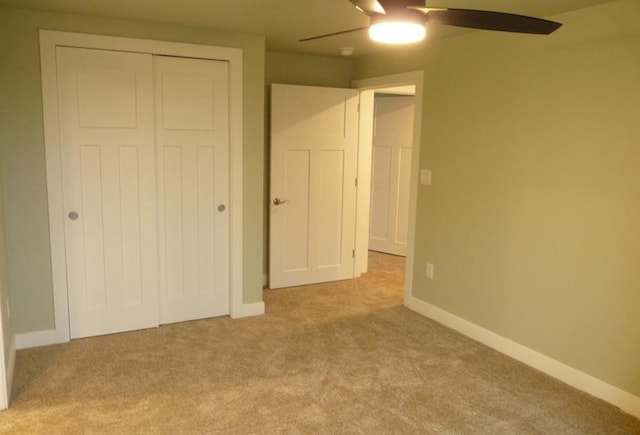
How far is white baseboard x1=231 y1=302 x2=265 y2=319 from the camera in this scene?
13.8 ft

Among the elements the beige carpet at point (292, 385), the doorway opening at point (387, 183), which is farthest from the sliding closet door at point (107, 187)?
the doorway opening at point (387, 183)

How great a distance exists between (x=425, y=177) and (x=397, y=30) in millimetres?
2403

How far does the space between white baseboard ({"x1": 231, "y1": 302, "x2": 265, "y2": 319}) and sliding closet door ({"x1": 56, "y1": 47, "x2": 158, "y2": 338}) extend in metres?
0.74

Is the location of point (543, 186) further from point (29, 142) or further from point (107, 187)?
point (29, 142)

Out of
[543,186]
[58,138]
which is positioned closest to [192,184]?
[58,138]

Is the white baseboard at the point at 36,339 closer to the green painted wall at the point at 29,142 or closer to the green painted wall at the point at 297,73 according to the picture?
the green painted wall at the point at 29,142

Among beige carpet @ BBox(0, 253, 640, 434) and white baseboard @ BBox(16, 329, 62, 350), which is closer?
beige carpet @ BBox(0, 253, 640, 434)

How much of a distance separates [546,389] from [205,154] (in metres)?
2.89

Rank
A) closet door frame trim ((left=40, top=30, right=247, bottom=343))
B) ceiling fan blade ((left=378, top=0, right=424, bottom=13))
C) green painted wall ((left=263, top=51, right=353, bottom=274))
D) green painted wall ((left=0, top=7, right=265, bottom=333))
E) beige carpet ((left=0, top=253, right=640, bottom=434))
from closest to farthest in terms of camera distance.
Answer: ceiling fan blade ((left=378, top=0, right=424, bottom=13))
beige carpet ((left=0, top=253, right=640, bottom=434))
green painted wall ((left=0, top=7, right=265, bottom=333))
closet door frame trim ((left=40, top=30, right=247, bottom=343))
green painted wall ((left=263, top=51, right=353, bottom=274))

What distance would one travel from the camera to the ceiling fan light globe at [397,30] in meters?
1.92

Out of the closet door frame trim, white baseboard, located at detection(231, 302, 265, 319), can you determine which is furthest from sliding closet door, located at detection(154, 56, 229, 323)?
white baseboard, located at detection(231, 302, 265, 319)

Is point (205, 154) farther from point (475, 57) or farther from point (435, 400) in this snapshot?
point (435, 400)

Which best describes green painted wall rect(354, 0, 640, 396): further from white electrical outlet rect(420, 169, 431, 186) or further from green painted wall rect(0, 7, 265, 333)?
green painted wall rect(0, 7, 265, 333)

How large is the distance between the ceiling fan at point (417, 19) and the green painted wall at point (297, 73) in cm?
288
